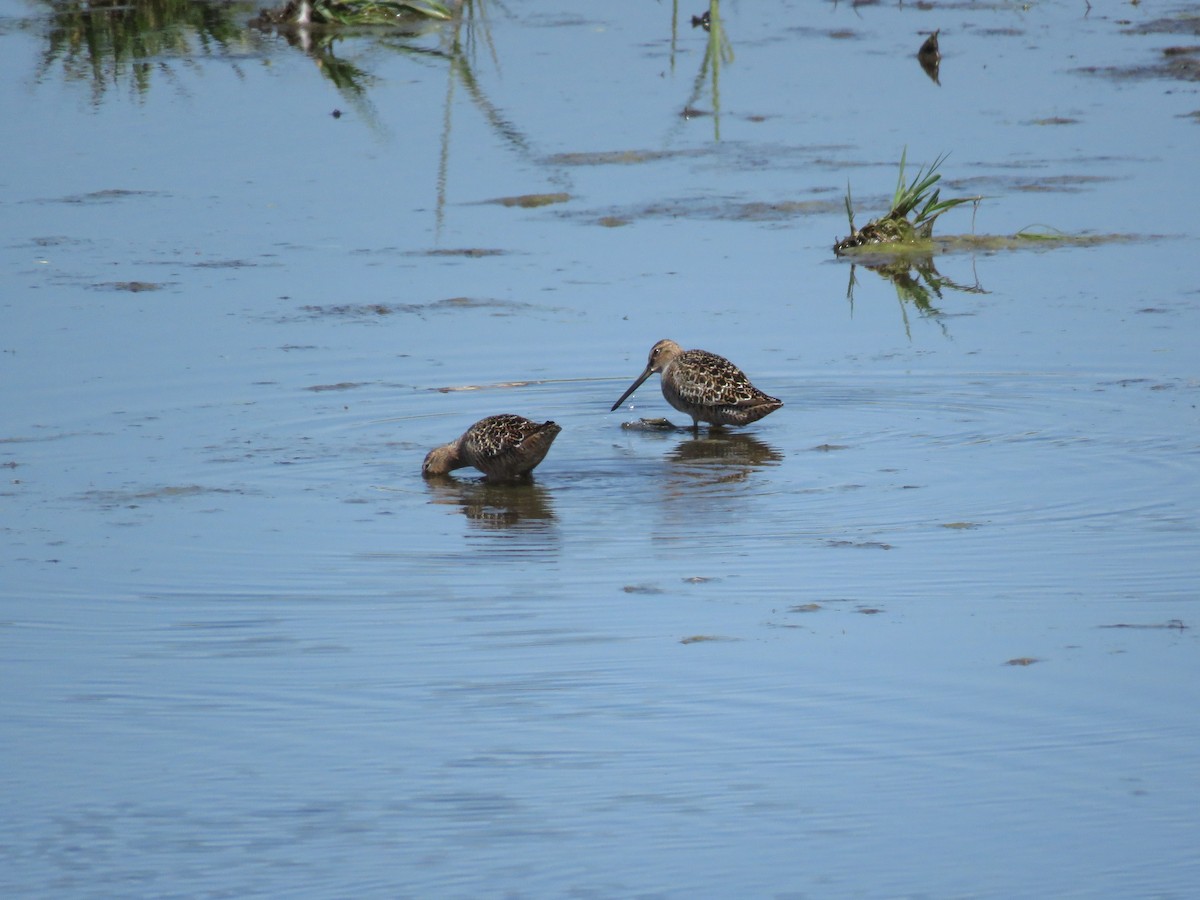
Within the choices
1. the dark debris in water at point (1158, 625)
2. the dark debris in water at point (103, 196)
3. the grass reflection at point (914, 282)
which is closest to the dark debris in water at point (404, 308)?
the grass reflection at point (914, 282)

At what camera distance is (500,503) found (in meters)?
9.37

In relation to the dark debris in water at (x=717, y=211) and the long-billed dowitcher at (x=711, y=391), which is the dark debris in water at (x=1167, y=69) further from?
the long-billed dowitcher at (x=711, y=391)

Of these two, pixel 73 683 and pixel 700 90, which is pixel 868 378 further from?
pixel 700 90

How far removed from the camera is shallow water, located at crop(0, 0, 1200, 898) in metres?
5.56

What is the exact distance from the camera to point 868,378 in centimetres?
1099

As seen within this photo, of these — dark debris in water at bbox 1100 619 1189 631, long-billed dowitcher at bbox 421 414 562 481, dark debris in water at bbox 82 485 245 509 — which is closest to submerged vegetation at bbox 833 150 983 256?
long-billed dowitcher at bbox 421 414 562 481

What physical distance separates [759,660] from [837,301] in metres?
6.13

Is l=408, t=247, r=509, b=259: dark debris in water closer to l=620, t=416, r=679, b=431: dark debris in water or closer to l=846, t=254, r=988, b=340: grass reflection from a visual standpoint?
l=846, t=254, r=988, b=340: grass reflection

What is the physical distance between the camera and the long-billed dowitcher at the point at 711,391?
10.4m

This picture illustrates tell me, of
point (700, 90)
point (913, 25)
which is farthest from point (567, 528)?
point (913, 25)

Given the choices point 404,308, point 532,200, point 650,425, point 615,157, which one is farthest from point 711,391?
point 615,157

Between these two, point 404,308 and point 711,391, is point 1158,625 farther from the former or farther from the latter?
point 404,308

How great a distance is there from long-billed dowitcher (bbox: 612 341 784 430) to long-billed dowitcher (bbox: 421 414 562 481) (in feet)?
3.85

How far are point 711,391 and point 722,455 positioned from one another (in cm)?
47
